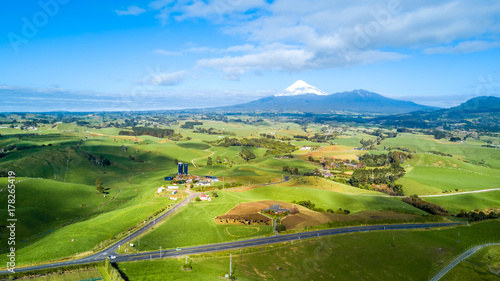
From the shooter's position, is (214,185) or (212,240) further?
(214,185)

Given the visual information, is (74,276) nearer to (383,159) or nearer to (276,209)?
(276,209)

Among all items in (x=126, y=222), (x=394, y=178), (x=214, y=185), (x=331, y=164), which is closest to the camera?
(x=126, y=222)

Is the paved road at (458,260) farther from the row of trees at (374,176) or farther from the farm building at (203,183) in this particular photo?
the farm building at (203,183)

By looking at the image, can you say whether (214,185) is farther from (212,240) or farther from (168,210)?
(212,240)

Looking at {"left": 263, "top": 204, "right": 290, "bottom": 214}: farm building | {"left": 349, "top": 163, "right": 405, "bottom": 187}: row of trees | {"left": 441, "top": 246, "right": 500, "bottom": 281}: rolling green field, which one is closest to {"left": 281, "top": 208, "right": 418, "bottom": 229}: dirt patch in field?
{"left": 263, "top": 204, "right": 290, "bottom": 214}: farm building

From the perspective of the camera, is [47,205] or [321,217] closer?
[321,217]

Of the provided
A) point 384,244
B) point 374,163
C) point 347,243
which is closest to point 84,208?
point 347,243

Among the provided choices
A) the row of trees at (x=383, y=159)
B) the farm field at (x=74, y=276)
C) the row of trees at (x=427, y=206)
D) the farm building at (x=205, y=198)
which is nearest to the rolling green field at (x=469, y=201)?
the row of trees at (x=427, y=206)

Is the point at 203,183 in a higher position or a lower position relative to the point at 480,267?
higher

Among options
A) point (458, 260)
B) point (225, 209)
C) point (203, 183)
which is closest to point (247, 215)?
point (225, 209)
